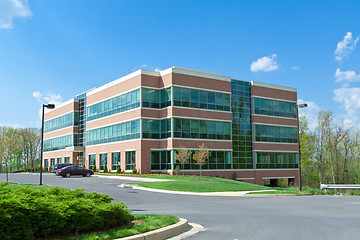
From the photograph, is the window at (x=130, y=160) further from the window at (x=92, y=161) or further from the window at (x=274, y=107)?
the window at (x=274, y=107)

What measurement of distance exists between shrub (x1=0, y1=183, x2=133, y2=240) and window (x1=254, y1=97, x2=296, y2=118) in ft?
144

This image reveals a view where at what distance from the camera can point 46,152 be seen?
69.8 m

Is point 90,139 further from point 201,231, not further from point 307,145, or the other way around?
point 201,231

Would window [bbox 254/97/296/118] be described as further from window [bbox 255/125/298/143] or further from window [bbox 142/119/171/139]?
window [bbox 142/119/171/139]

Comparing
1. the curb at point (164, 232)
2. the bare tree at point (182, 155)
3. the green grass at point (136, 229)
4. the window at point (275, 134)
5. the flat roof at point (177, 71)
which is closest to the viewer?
the green grass at point (136, 229)

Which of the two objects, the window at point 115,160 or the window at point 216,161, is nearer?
the window at point 216,161

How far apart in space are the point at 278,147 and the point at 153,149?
19.9 m

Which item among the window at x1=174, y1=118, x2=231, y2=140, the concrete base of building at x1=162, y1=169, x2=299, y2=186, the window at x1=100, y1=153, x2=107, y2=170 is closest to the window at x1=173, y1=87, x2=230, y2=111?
the window at x1=174, y1=118, x2=231, y2=140

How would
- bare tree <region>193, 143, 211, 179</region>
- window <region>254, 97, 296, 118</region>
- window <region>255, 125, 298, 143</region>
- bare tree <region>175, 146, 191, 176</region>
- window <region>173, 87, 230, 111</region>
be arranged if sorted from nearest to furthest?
bare tree <region>175, 146, 191, 176</region> < bare tree <region>193, 143, 211, 179</region> < window <region>173, 87, 230, 111</region> < window <region>255, 125, 298, 143</region> < window <region>254, 97, 296, 118</region>

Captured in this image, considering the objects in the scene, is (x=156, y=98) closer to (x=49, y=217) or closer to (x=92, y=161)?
(x=92, y=161)

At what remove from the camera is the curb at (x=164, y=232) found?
8.14 meters

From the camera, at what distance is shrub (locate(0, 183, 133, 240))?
23.5 feet

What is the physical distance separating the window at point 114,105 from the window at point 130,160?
17.7 feet

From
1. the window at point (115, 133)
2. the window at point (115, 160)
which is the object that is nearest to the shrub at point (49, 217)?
the window at point (115, 133)
